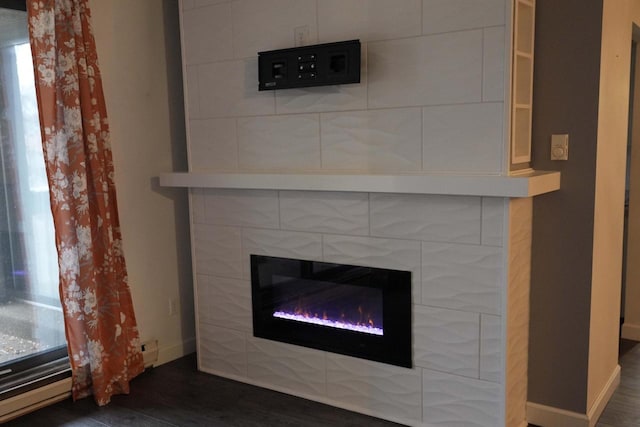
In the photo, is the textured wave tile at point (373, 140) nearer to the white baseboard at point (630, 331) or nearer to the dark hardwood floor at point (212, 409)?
the dark hardwood floor at point (212, 409)

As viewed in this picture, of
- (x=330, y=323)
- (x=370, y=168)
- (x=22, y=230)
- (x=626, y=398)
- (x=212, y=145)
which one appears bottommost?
(x=626, y=398)

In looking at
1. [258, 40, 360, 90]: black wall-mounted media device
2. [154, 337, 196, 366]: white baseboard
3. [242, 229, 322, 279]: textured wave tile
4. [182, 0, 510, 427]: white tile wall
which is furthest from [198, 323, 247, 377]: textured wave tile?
[258, 40, 360, 90]: black wall-mounted media device

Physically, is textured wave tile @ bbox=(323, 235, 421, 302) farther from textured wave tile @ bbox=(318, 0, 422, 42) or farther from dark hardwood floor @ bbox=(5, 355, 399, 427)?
textured wave tile @ bbox=(318, 0, 422, 42)

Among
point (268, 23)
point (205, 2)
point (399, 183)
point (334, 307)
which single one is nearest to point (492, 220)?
point (399, 183)

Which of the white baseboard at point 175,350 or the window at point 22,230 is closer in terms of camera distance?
the window at point 22,230

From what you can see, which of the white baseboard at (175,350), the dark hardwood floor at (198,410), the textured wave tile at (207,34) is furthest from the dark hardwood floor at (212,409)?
the textured wave tile at (207,34)

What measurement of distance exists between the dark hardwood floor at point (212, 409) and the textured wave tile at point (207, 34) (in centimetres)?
182

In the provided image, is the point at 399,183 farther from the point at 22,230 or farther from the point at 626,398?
the point at 22,230

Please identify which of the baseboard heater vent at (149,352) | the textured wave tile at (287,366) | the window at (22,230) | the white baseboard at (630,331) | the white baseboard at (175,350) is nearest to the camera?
the window at (22,230)

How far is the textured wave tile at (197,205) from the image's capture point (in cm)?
339

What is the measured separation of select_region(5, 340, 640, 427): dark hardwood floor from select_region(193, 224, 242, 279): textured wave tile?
63 centimetres

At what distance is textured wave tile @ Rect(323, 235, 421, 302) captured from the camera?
8.86 ft

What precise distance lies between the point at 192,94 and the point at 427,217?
61.8 inches

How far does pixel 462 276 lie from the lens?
2.58 meters
